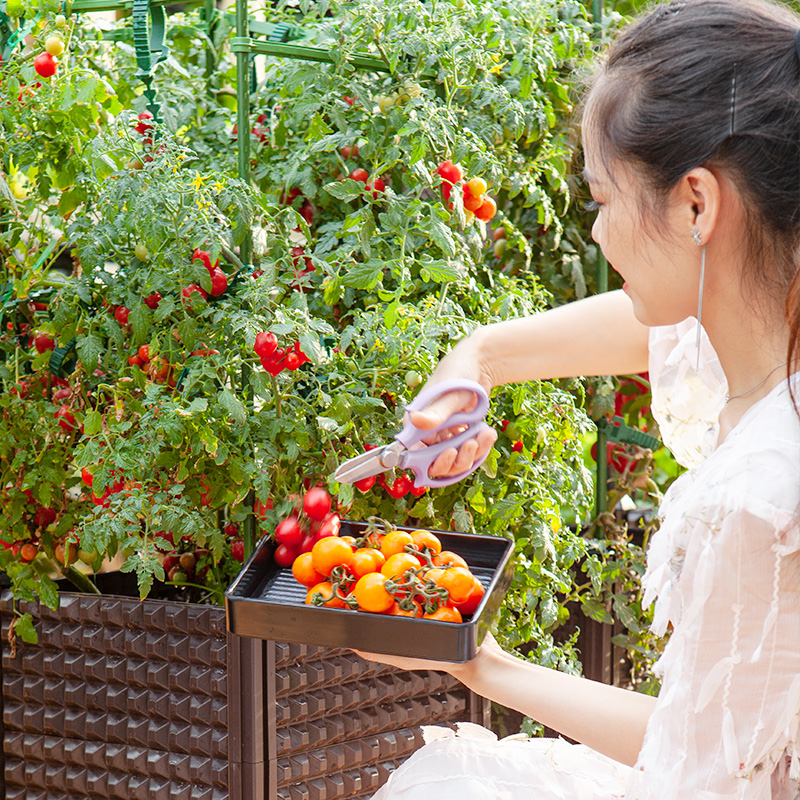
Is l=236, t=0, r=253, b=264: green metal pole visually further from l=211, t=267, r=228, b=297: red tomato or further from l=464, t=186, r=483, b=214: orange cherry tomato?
l=464, t=186, r=483, b=214: orange cherry tomato

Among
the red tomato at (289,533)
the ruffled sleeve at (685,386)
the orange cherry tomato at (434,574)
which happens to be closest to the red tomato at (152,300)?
the red tomato at (289,533)

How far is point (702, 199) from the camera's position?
0.88m

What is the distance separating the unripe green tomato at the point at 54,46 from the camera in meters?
1.54

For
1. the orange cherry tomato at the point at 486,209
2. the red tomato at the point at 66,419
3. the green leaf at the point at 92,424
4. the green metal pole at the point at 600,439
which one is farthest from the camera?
the green metal pole at the point at 600,439

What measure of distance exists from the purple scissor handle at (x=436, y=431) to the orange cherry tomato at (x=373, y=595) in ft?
0.40

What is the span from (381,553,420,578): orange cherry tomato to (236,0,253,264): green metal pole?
1.93ft

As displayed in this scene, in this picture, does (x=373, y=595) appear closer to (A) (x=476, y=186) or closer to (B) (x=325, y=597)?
(B) (x=325, y=597)

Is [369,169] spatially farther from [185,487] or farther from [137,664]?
[137,664]

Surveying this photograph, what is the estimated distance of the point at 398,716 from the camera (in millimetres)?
1658

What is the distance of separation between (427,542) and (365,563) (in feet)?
0.34

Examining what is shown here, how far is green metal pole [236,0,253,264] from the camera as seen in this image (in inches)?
60.1

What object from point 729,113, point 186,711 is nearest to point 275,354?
point 186,711

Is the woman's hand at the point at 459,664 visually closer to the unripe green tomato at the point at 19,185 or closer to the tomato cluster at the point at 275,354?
the tomato cluster at the point at 275,354

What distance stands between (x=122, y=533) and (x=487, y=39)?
1.04 metres
